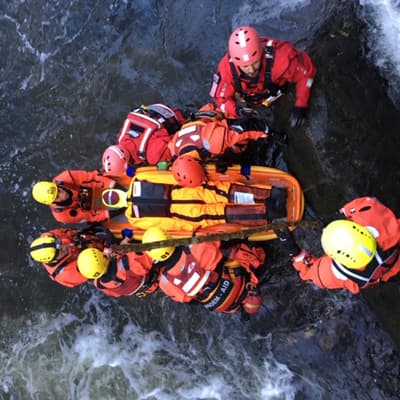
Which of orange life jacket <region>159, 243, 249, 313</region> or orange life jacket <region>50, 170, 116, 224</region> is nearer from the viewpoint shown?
orange life jacket <region>159, 243, 249, 313</region>

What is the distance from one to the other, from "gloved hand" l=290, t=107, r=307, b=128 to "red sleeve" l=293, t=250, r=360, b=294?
133 cm

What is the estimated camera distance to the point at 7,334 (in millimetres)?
6871

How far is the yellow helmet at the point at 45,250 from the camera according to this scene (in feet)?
15.0

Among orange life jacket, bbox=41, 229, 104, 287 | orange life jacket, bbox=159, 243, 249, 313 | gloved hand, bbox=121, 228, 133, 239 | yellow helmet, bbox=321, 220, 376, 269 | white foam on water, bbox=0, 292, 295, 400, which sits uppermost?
yellow helmet, bbox=321, 220, 376, 269

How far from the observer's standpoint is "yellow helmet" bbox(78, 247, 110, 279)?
4266mm

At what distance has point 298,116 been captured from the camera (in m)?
4.30

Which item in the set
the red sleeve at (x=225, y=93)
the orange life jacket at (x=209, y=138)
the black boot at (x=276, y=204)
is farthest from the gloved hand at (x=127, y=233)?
the red sleeve at (x=225, y=93)

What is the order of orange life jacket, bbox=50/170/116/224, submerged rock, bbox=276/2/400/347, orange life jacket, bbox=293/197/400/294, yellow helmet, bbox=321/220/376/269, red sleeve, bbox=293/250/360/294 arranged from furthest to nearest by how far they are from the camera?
orange life jacket, bbox=50/170/116/224
submerged rock, bbox=276/2/400/347
red sleeve, bbox=293/250/360/294
orange life jacket, bbox=293/197/400/294
yellow helmet, bbox=321/220/376/269

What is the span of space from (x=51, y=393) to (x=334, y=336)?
4147 millimetres

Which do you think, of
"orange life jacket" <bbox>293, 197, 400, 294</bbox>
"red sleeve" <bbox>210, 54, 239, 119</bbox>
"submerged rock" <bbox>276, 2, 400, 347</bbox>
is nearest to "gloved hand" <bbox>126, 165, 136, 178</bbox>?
"red sleeve" <bbox>210, 54, 239, 119</bbox>

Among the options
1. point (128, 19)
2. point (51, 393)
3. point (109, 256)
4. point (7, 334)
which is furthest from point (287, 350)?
point (128, 19)

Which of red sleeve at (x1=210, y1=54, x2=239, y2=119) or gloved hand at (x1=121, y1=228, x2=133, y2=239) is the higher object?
red sleeve at (x1=210, y1=54, x2=239, y2=119)

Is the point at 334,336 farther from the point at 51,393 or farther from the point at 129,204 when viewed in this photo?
the point at 51,393

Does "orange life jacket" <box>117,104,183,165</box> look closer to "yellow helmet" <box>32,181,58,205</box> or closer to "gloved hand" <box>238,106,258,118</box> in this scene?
"gloved hand" <box>238,106,258,118</box>
